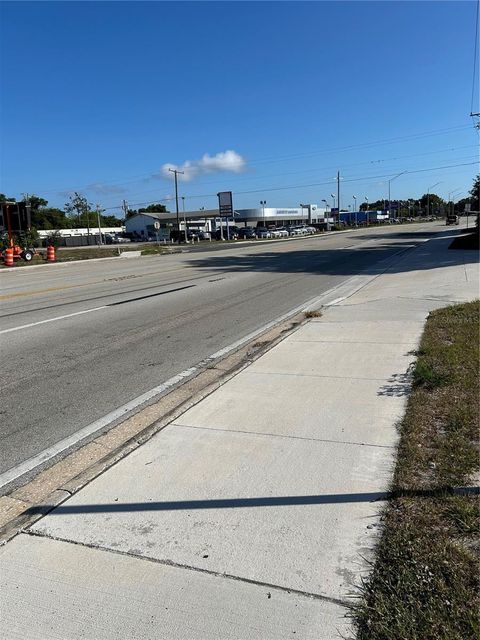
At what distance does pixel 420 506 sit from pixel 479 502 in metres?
0.34

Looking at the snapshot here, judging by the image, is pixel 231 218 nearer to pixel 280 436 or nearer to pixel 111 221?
pixel 111 221

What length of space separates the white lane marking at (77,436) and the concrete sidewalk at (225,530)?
2.21ft

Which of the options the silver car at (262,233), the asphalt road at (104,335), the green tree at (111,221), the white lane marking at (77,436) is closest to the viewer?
the white lane marking at (77,436)

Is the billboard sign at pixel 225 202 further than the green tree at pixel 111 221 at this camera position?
No

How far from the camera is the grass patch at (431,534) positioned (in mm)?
2133

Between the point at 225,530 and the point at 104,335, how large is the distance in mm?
5903

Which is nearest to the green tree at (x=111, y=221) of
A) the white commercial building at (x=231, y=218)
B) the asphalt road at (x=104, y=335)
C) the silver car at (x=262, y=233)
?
the white commercial building at (x=231, y=218)

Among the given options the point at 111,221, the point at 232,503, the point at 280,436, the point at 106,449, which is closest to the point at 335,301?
the point at 280,436

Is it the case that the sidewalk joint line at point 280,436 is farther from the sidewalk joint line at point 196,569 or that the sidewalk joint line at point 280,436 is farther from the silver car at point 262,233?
the silver car at point 262,233

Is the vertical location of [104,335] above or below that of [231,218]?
below

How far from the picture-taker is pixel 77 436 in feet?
14.3

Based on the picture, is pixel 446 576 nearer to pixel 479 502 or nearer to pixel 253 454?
pixel 479 502

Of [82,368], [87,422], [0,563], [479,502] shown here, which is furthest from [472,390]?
[82,368]

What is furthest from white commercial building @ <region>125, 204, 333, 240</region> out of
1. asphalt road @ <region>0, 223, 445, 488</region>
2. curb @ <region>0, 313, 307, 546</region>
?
curb @ <region>0, 313, 307, 546</region>
